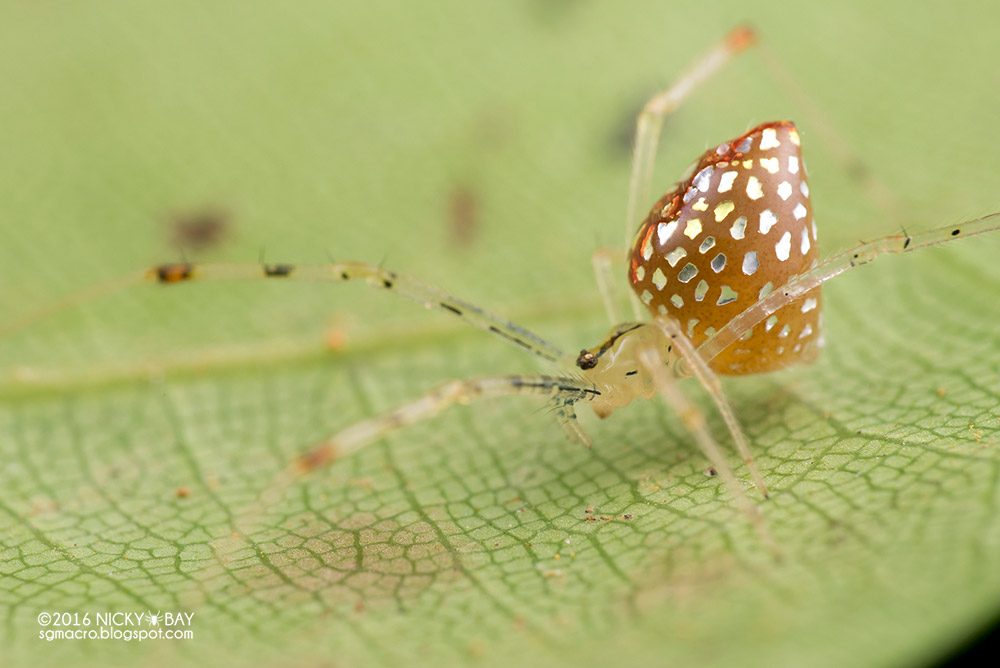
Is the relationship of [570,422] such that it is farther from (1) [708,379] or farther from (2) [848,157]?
(2) [848,157]

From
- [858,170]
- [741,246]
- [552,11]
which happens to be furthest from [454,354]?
[552,11]

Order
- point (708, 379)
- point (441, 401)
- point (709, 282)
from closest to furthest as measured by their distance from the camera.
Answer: point (441, 401)
point (708, 379)
point (709, 282)

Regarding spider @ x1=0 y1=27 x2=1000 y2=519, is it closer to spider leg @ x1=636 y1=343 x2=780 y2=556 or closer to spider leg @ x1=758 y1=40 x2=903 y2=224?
spider leg @ x1=636 y1=343 x2=780 y2=556

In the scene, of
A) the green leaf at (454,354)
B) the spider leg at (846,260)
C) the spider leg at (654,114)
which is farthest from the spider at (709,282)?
the spider leg at (654,114)

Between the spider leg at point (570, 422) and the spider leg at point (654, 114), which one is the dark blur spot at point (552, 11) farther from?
the spider leg at point (570, 422)

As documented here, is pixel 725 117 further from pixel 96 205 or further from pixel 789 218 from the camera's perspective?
pixel 96 205
